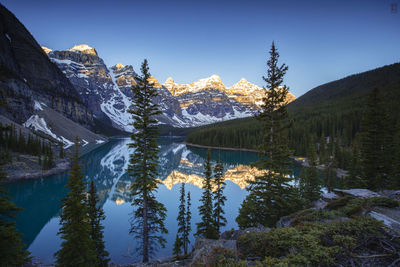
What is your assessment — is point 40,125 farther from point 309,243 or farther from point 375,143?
point 375,143

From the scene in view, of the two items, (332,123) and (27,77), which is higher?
(27,77)

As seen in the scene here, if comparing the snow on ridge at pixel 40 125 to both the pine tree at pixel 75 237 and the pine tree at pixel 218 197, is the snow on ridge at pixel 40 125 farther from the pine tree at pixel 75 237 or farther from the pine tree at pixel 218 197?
the pine tree at pixel 75 237

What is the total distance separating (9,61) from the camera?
11206 centimetres

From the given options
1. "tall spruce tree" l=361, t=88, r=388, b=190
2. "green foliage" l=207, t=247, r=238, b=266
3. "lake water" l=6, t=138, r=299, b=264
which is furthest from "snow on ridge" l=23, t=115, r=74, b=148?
"tall spruce tree" l=361, t=88, r=388, b=190

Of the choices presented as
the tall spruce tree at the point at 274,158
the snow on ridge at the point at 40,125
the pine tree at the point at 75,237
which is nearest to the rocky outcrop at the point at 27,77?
the snow on ridge at the point at 40,125

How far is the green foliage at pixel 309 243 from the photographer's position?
4240 millimetres

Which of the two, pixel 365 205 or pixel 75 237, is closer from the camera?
pixel 365 205

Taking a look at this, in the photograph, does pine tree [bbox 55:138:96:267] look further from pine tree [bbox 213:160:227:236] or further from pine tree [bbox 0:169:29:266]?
pine tree [bbox 213:160:227:236]

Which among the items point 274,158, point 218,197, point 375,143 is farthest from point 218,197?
point 375,143

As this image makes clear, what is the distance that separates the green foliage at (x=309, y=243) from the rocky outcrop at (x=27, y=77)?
11846 centimetres

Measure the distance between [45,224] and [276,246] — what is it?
106 feet

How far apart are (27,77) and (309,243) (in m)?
194

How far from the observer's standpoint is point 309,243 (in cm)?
480

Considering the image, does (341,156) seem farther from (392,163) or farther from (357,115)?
(357,115)
